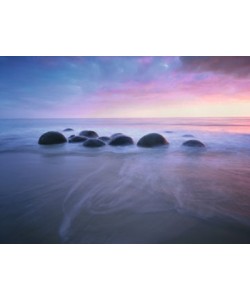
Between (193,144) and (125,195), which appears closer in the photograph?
(125,195)

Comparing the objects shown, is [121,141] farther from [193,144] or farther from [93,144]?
[193,144]

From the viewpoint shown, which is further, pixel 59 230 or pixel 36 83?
pixel 36 83

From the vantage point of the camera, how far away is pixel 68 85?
13.6 feet

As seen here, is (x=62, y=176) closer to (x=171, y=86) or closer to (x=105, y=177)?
(x=105, y=177)

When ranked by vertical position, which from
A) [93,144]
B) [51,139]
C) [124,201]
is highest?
[51,139]

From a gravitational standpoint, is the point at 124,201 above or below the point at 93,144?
below

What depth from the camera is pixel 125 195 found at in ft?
8.50

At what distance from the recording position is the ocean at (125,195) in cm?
198

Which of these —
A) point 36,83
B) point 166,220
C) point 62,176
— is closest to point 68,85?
point 36,83

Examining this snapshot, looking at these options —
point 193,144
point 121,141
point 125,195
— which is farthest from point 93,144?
point 125,195

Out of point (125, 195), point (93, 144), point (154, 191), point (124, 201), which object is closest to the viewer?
point (124, 201)

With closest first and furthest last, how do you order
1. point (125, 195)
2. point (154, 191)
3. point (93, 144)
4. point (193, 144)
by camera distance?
point (125, 195) → point (154, 191) → point (93, 144) → point (193, 144)

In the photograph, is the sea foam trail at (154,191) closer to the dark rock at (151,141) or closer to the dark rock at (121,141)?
the dark rock at (151,141)
